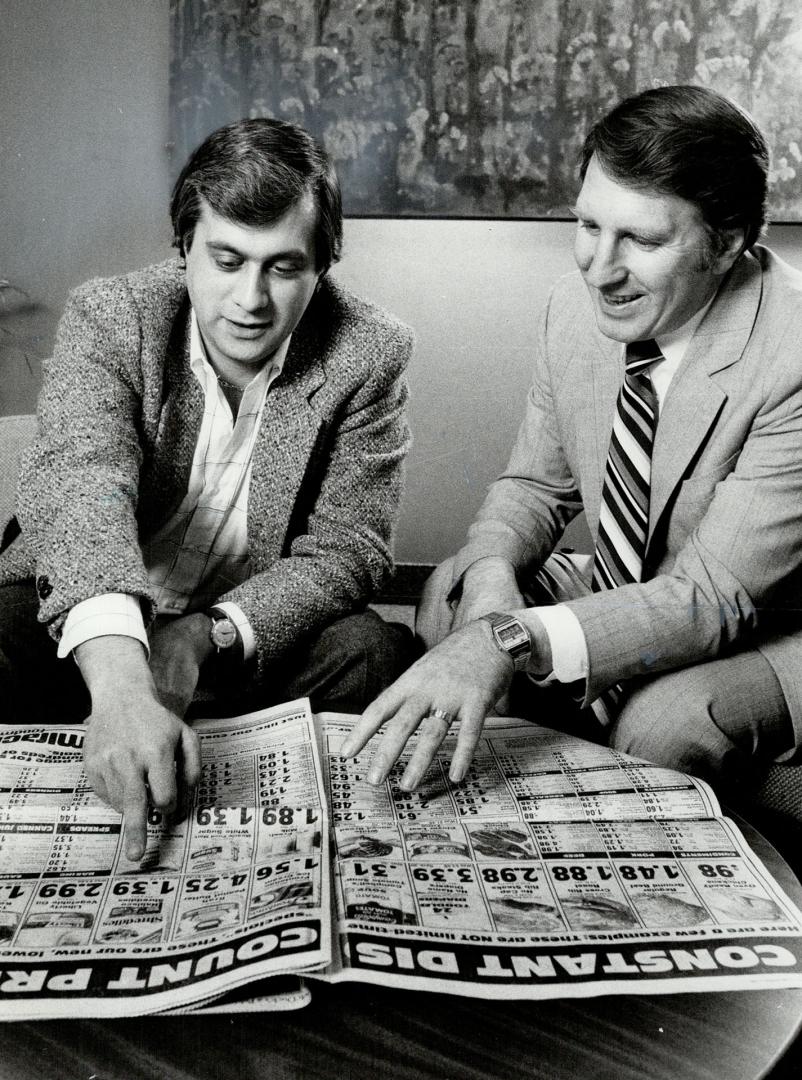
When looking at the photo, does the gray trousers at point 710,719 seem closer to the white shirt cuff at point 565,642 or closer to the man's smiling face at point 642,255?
the white shirt cuff at point 565,642

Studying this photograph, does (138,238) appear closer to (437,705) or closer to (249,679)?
(249,679)

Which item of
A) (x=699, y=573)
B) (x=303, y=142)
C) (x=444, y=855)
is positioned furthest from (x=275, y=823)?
(x=303, y=142)

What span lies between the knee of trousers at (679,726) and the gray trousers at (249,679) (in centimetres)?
32

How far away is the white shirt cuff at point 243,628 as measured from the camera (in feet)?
4.45

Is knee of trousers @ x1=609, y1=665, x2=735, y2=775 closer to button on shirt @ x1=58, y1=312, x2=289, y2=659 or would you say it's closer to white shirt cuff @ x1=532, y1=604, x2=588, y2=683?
white shirt cuff @ x1=532, y1=604, x2=588, y2=683

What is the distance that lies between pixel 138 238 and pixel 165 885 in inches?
91.0

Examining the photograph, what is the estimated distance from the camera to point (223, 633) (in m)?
1.34

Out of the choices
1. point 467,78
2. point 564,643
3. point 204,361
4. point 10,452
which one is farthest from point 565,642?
point 467,78

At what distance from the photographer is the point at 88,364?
4.42 ft

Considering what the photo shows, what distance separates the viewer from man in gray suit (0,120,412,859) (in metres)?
1.22

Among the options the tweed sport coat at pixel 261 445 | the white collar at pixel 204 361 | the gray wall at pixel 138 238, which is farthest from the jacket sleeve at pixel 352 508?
the gray wall at pixel 138 238

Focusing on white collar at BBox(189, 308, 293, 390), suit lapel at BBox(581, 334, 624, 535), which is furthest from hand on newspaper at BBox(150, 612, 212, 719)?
suit lapel at BBox(581, 334, 624, 535)

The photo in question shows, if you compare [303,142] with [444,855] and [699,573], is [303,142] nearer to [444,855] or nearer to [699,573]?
[699,573]

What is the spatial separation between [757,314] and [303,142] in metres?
0.65
